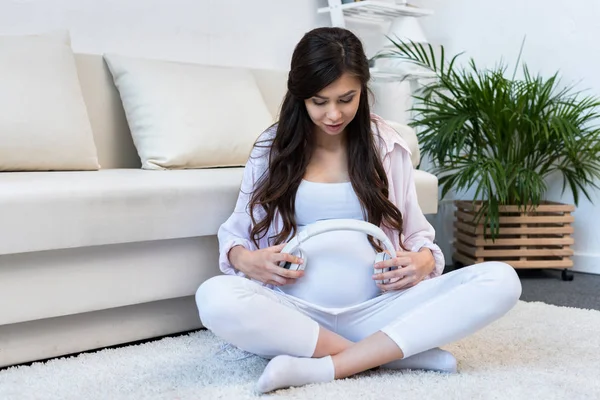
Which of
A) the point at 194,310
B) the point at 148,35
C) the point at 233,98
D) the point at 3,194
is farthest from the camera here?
the point at 148,35

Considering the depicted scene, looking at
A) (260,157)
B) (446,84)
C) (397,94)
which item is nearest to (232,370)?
(260,157)

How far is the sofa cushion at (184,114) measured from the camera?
2234mm

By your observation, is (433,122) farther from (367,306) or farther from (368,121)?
(367,306)

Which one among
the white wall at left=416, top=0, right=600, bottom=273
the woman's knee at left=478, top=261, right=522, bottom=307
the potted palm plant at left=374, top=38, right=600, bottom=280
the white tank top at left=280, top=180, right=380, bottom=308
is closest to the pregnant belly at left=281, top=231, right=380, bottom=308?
the white tank top at left=280, top=180, right=380, bottom=308

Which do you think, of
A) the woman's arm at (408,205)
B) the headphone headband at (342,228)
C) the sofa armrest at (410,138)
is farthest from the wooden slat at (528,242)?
the headphone headband at (342,228)

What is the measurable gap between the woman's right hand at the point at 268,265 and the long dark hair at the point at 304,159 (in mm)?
91

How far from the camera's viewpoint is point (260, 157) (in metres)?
1.72

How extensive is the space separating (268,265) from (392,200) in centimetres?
37

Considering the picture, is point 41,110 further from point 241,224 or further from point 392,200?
point 392,200

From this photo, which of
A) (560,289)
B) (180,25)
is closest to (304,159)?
(180,25)

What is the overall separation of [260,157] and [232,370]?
19.9 inches

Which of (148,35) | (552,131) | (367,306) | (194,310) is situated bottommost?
(194,310)

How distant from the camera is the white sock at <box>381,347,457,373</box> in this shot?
1526mm

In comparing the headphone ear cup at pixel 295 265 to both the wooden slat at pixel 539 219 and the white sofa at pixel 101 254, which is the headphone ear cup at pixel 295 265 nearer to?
the white sofa at pixel 101 254
